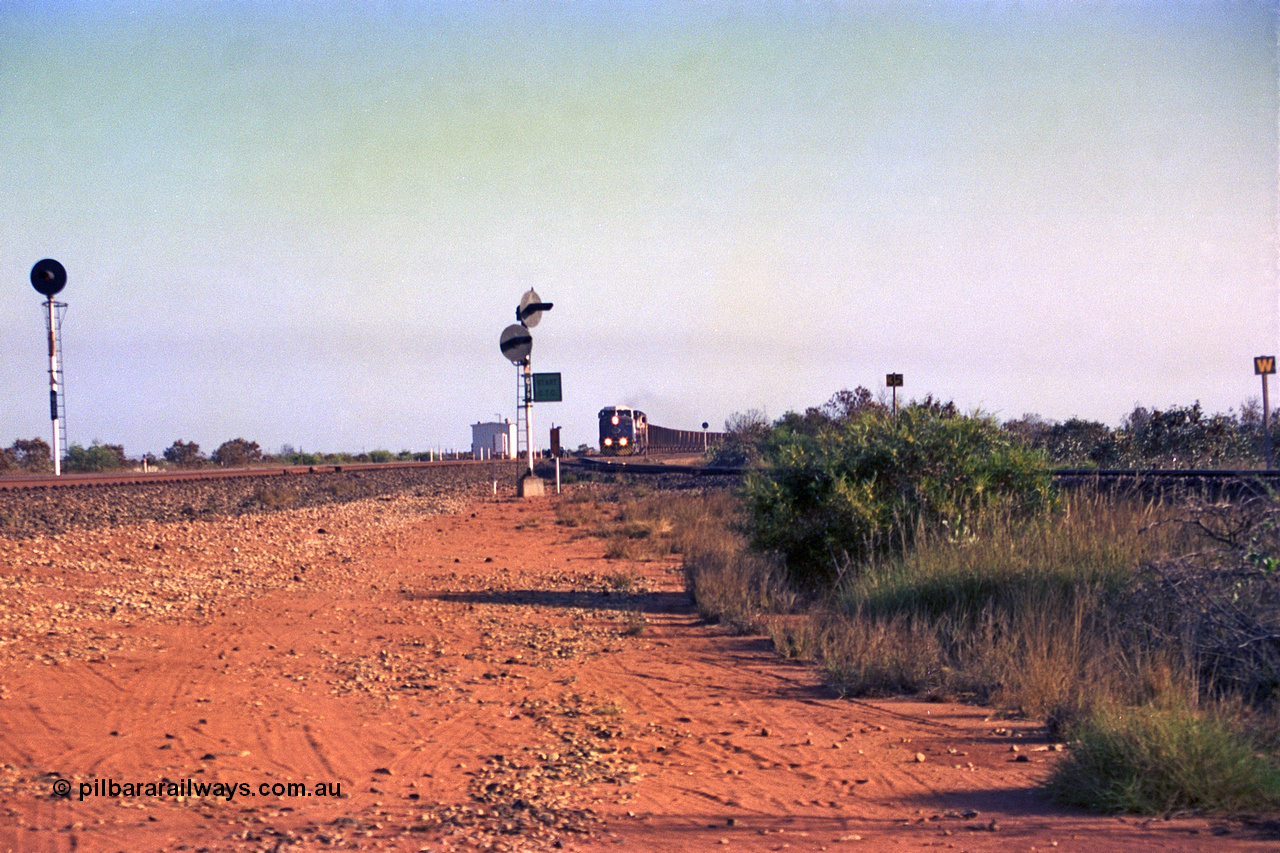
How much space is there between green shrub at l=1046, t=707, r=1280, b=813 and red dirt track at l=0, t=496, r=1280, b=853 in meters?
0.15

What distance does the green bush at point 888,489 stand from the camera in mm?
12508

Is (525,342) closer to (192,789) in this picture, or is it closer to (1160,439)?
(1160,439)

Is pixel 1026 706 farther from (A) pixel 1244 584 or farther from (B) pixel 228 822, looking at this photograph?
(B) pixel 228 822

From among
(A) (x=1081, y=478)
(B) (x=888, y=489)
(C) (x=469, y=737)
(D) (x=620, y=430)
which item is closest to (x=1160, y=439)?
(A) (x=1081, y=478)

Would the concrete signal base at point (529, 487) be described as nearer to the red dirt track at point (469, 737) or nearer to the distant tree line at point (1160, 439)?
the distant tree line at point (1160, 439)

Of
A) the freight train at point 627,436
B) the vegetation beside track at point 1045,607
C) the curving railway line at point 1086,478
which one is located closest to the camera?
the vegetation beside track at point 1045,607

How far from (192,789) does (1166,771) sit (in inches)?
217

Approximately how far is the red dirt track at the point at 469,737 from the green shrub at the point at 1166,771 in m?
0.15

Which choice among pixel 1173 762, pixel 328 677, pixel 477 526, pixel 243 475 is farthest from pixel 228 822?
pixel 243 475

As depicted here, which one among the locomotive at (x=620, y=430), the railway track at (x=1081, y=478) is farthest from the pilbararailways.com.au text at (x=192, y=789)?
the locomotive at (x=620, y=430)

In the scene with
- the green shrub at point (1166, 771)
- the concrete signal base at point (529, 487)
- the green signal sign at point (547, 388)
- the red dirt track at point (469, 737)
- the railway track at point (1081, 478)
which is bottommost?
the red dirt track at point (469, 737)

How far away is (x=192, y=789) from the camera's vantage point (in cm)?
589

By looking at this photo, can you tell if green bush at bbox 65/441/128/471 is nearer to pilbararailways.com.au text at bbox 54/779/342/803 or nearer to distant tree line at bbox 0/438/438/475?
distant tree line at bbox 0/438/438/475

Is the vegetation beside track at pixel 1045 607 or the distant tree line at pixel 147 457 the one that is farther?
the distant tree line at pixel 147 457
